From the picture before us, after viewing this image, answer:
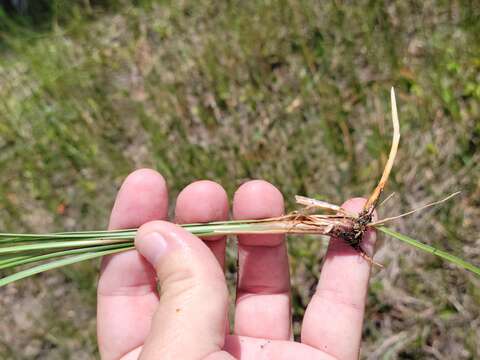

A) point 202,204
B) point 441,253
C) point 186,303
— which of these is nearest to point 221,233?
point 202,204

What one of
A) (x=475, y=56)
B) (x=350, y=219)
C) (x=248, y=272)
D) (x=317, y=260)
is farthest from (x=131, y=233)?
(x=475, y=56)

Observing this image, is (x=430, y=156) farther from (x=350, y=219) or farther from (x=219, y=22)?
(x=219, y=22)

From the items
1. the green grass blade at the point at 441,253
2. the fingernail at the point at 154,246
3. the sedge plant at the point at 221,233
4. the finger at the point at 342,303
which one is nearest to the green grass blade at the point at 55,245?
the sedge plant at the point at 221,233

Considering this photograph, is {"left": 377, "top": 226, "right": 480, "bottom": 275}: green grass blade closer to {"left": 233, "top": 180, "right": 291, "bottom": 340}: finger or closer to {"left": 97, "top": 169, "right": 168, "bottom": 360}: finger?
{"left": 233, "top": 180, "right": 291, "bottom": 340}: finger

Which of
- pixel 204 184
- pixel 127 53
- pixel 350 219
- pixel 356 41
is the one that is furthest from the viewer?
pixel 127 53

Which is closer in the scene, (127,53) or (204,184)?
(204,184)

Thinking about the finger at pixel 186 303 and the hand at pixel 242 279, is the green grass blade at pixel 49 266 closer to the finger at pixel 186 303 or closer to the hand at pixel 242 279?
the hand at pixel 242 279

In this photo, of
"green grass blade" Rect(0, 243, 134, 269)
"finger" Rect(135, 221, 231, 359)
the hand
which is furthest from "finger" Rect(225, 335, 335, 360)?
"green grass blade" Rect(0, 243, 134, 269)
